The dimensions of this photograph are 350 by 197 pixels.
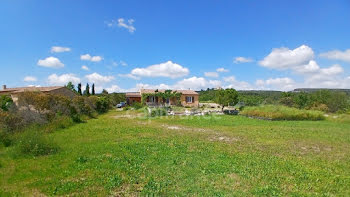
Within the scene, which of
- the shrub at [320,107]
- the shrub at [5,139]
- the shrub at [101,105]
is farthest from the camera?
the shrub at [320,107]

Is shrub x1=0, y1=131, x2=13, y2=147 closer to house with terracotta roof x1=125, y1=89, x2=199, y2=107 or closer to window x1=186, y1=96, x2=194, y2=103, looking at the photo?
house with terracotta roof x1=125, y1=89, x2=199, y2=107

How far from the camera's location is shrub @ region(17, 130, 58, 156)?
6137 mm

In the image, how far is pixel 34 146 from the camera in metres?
6.25

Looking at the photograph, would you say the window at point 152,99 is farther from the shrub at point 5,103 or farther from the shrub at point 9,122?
the shrub at point 9,122

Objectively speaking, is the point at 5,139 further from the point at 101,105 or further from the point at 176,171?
the point at 101,105

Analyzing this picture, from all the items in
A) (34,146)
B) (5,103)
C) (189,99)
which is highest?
(5,103)

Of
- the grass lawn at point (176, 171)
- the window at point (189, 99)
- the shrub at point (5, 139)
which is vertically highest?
the window at point (189, 99)

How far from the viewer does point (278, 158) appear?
6348mm

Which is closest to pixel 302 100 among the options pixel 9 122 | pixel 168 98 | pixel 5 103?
pixel 168 98

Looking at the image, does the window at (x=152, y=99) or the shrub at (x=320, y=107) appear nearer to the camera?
the shrub at (x=320, y=107)

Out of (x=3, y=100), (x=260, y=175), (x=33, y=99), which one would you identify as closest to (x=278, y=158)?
(x=260, y=175)

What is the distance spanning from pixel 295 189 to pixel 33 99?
13.3 m

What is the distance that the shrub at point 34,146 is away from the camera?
6.14 m

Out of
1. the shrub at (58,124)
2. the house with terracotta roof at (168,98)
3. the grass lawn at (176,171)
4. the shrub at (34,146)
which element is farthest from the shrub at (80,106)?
the house with terracotta roof at (168,98)
